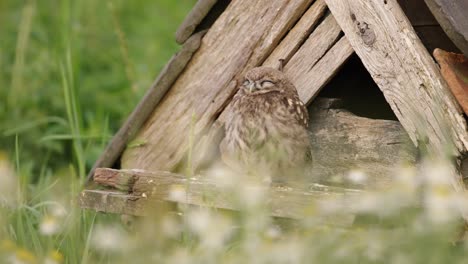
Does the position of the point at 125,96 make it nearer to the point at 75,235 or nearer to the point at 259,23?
the point at 259,23

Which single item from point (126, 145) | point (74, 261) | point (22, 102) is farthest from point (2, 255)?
point (22, 102)

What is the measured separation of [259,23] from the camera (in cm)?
504

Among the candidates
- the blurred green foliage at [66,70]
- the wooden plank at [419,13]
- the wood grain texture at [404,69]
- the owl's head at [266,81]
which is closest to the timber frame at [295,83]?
the wood grain texture at [404,69]

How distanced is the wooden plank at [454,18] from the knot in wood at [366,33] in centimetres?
36

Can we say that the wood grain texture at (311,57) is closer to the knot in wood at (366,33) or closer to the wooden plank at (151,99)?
the knot in wood at (366,33)

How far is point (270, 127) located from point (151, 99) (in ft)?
2.29

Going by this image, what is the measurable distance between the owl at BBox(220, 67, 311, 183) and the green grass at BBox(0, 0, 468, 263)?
29 centimetres

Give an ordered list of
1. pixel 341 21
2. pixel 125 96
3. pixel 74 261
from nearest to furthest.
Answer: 1. pixel 74 261
2. pixel 341 21
3. pixel 125 96

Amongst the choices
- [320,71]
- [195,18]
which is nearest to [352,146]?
[320,71]

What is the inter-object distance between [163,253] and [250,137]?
159 centimetres

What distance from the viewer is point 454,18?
4.18 m

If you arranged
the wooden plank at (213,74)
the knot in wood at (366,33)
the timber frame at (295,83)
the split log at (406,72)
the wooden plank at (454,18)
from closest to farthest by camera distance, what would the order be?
1. the wooden plank at (454,18)
2. the split log at (406,72)
3. the timber frame at (295,83)
4. the knot in wood at (366,33)
5. the wooden plank at (213,74)

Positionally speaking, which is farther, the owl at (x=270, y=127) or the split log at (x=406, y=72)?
the owl at (x=270, y=127)

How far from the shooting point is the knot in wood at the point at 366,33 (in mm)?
4555
